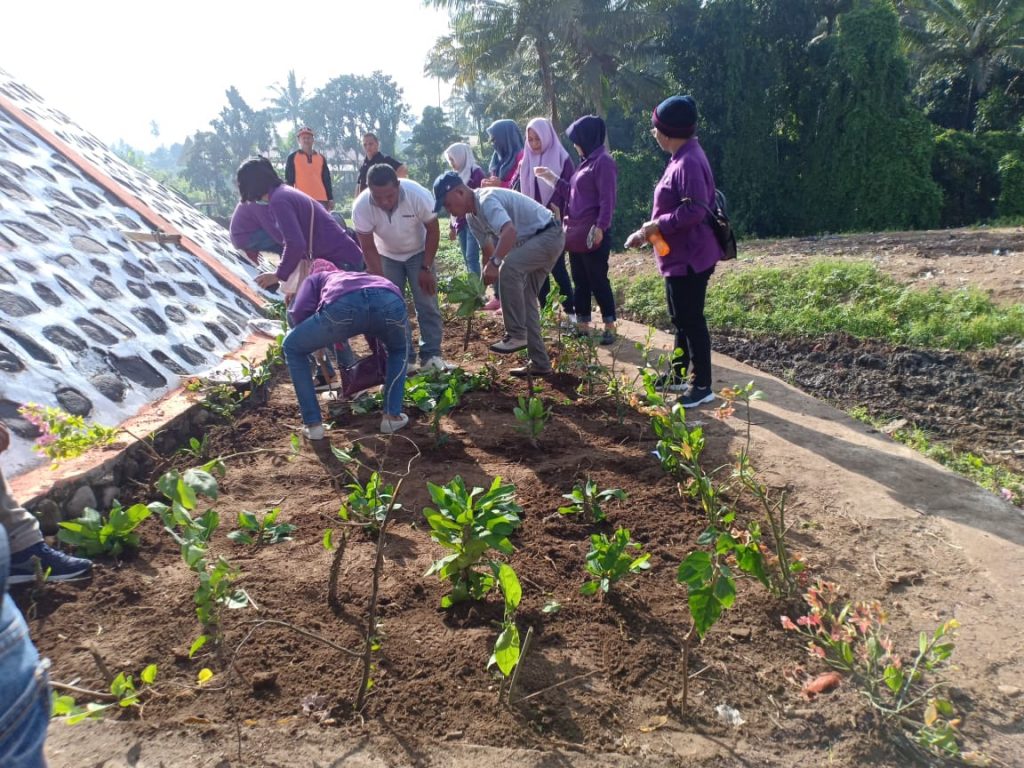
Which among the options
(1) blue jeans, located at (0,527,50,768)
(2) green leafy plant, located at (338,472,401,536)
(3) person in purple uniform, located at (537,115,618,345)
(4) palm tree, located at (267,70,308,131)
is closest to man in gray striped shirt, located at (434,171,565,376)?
(3) person in purple uniform, located at (537,115,618,345)

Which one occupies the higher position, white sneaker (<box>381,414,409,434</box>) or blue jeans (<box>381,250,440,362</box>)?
blue jeans (<box>381,250,440,362</box>)

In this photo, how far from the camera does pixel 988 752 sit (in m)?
1.65

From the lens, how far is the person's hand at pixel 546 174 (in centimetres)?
509

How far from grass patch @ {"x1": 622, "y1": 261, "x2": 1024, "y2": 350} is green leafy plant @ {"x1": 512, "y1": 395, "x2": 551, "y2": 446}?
3.31 metres

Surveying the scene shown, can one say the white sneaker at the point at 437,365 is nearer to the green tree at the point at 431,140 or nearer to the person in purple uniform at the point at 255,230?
the person in purple uniform at the point at 255,230

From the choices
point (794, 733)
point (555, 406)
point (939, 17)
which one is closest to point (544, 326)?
point (555, 406)

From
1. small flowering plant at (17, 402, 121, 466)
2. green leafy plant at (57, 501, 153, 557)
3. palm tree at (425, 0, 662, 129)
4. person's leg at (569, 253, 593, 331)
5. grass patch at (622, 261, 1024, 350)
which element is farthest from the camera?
palm tree at (425, 0, 662, 129)

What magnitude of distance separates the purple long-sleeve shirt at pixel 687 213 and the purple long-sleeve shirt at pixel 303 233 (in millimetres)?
1926

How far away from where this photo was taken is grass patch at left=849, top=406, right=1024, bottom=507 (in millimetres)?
3074

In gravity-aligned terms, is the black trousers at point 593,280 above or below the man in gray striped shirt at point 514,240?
below

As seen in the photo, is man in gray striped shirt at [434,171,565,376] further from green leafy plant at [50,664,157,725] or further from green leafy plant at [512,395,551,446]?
green leafy plant at [50,664,157,725]

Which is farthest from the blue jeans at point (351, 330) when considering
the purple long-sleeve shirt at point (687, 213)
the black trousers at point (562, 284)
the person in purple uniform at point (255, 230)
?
the black trousers at point (562, 284)

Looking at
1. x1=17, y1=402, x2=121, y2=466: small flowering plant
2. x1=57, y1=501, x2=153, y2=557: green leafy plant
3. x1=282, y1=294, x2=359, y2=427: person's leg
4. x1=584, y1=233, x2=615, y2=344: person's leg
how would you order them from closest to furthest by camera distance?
1. x1=57, y1=501, x2=153, y2=557: green leafy plant
2. x1=17, y1=402, x2=121, y2=466: small flowering plant
3. x1=282, y1=294, x2=359, y2=427: person's leg
4. x1=584, y1=233, x2=615, y2=344: person's leg

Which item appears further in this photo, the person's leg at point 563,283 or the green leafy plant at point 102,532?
the person's leg at point 563,283
